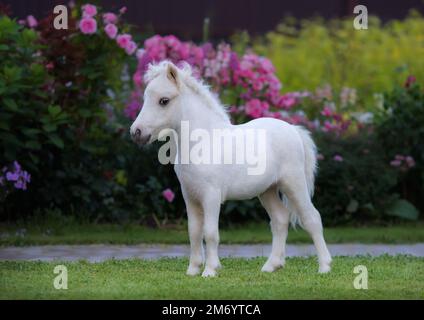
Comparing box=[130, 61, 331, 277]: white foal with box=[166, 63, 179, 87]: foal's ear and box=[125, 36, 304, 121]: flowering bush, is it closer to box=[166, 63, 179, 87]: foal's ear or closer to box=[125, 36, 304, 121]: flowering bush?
box=[166, 63, 179, 87]: foal's ear

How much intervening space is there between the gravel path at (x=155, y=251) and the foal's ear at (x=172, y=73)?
7.06ft

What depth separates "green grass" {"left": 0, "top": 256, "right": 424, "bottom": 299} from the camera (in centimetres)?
613

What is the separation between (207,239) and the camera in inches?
261

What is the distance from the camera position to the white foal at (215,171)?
661 centimetres

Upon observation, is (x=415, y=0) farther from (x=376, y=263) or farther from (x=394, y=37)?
(x=376, y=263)

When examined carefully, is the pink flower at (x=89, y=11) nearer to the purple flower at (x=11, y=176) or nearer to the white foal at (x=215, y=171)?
the purple flower at (x=11, y=176)

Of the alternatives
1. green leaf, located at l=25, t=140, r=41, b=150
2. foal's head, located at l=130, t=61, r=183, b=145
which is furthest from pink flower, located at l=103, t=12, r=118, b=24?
foal's head, located at l=130, t=61, r=183, b=145

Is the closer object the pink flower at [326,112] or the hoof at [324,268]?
the hoof at [324,268]

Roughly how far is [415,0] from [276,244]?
1279 cm

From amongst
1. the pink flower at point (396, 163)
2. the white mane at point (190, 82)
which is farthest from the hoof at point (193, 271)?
the pink flower at point (396, 163)

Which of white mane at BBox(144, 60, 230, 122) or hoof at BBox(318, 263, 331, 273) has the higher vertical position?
white mane at BBox(144, 60, 230, 122)

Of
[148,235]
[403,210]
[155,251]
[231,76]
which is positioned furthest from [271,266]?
[231,76]

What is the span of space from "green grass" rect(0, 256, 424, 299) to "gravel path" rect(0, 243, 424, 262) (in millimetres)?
614

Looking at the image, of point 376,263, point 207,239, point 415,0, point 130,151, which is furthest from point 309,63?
point 207,239
